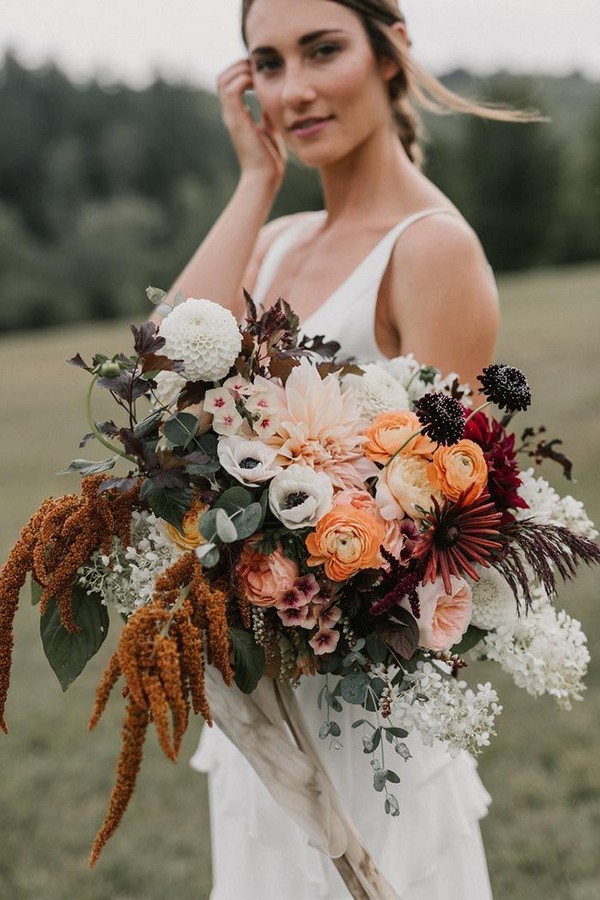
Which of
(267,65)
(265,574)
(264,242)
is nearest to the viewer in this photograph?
(265,574)

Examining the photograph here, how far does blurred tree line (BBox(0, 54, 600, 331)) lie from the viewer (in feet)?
105

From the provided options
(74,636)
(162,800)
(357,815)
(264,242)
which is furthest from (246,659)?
(162,800)

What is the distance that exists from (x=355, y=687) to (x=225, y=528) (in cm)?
37

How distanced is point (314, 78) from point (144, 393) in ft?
3.46

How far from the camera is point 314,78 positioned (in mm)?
2199

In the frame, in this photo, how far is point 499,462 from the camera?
1.62m

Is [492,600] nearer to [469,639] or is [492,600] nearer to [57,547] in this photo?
[469,639]

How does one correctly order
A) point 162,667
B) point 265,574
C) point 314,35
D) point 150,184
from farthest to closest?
point 150,184
point 314,35
point 265,574
point 162,667

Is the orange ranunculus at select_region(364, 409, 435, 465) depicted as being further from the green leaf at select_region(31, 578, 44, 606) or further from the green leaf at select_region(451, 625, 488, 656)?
the green leaf at select_region(31, 578, 44, 606)

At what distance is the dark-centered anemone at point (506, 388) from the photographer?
1.53 m

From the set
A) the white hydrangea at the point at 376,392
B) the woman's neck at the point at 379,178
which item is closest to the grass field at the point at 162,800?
the white hydrangea at the point at 376,392

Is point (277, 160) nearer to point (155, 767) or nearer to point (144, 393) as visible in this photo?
point (144, 393)

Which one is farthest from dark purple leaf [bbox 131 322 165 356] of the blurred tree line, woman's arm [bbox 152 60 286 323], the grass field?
the blurred tree line

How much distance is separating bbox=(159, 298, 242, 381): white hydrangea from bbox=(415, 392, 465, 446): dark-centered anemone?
317 millimetres
